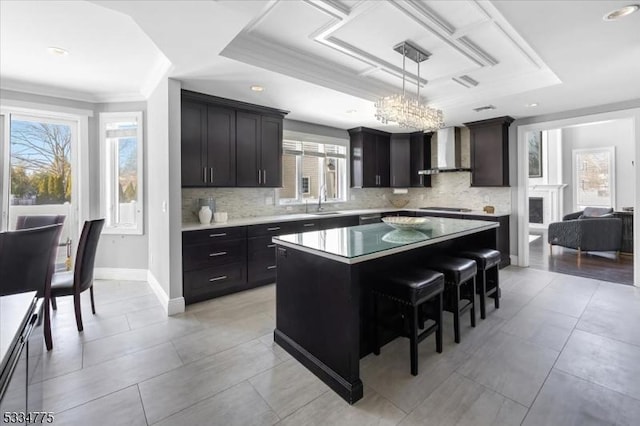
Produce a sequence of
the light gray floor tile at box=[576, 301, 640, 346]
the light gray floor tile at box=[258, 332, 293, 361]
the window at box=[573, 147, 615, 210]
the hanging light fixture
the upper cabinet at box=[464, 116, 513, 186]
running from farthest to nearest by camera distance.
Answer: the window at box=[573, 147, 615, 210]
the upper cabinet at box=[464, 116, 513, 186]
the hanging light fixture
the light gray floor tile at box=[576, 301, 640, 346]
the light gray floor tile at box=[258, 332, 293, 361]

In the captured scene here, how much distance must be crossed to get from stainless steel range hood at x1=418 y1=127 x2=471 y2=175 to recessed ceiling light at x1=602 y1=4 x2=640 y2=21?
3402 mm

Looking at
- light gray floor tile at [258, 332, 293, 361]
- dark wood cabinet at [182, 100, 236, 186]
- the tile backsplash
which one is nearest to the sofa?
the tile backsplash

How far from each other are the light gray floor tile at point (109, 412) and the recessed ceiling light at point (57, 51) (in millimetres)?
3251

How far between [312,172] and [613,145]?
26.6ft

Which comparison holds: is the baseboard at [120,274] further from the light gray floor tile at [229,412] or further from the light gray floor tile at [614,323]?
the light gray floor tile at [614,323]

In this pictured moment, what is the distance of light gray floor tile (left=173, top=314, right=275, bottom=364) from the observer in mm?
2490

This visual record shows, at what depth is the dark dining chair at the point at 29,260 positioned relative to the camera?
2.26m

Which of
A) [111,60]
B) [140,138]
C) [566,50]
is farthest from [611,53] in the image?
[140,138]

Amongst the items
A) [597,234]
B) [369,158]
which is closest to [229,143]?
[369,158]

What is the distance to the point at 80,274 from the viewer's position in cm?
285

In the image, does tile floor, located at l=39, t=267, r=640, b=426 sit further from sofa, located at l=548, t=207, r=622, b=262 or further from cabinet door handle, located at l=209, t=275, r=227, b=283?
sofa, located at l=548, t=207, r=622, b=262

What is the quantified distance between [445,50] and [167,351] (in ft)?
12.2

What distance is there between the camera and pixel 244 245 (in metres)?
3.93

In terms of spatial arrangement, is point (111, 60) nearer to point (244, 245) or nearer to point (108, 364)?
point (244, 245)
